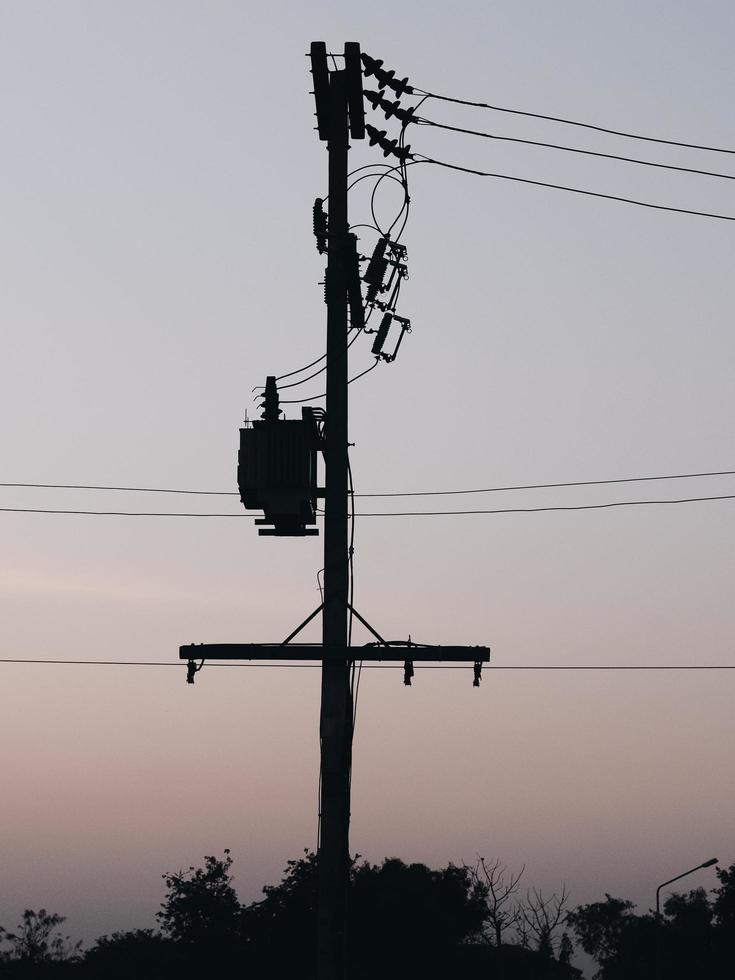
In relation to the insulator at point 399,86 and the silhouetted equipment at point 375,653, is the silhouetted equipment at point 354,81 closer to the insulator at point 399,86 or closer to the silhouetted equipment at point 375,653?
the insulator at point 399,86

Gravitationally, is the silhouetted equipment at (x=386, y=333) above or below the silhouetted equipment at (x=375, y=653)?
above

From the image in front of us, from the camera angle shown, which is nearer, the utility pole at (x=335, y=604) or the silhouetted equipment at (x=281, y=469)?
the utility pole at (x=335, y=604)

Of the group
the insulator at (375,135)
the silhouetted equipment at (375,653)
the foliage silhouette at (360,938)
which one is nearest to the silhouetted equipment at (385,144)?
the insulator at (375,135)

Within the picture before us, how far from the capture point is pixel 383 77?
17844 mm

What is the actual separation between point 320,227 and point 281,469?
2.85 m

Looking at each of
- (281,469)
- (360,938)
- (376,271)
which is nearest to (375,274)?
(376,271)

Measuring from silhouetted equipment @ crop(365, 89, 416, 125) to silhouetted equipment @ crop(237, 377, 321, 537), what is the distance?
3770 mm

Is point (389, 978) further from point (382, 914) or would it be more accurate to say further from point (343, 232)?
point (343, 232)

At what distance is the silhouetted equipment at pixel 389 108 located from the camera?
1791 centimetres

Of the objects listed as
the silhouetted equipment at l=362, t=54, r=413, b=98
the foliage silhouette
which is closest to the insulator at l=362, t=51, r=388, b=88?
the silhouetted equipment at l=362, t=54, r=413, b=98

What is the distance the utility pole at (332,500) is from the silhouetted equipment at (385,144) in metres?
0.26

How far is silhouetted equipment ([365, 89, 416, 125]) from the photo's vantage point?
17906 mm

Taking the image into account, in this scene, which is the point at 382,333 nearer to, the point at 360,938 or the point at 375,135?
the point at 375,135

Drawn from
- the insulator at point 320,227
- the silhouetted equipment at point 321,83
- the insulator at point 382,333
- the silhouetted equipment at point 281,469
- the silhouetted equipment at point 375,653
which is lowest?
the silhouetted equipment at point 375,653
